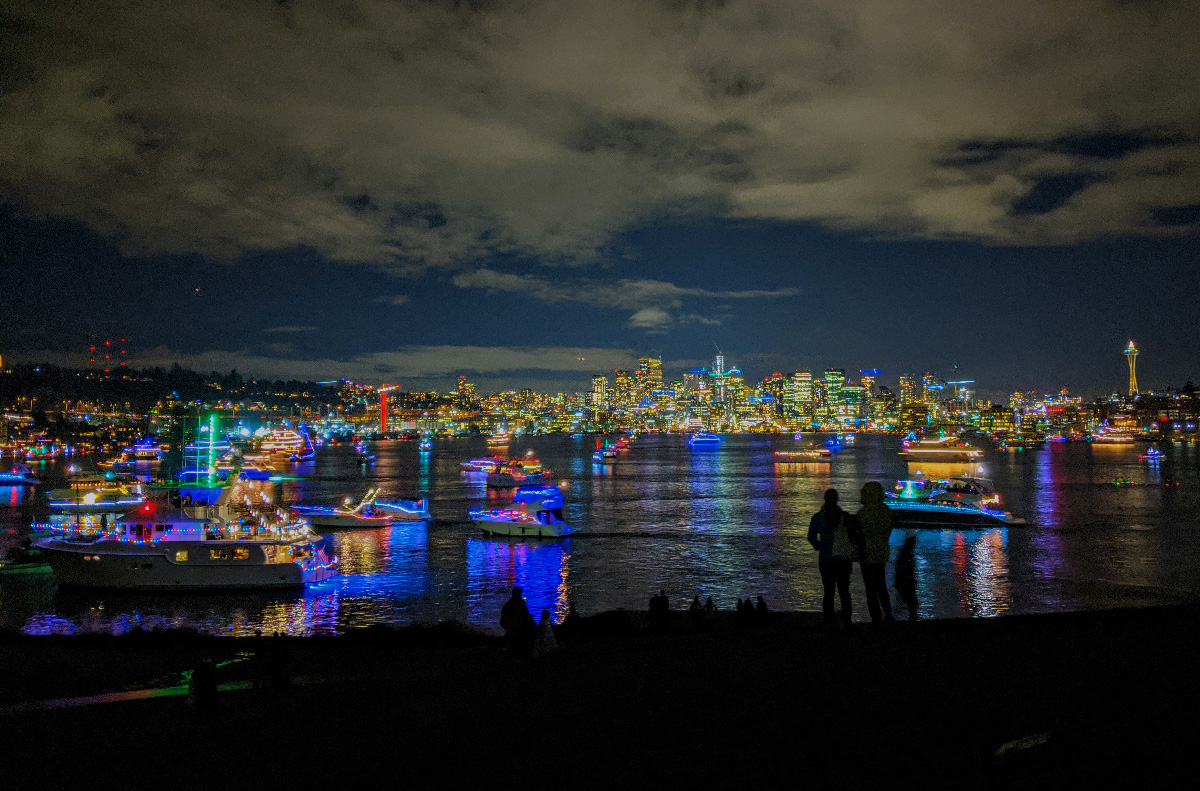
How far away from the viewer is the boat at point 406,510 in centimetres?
5072

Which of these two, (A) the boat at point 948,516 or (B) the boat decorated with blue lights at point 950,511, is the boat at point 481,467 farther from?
(A) the boat at point 948,516

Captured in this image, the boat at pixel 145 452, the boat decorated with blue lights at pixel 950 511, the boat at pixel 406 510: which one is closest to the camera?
the boat decorated with blue lights at pixel 950 511

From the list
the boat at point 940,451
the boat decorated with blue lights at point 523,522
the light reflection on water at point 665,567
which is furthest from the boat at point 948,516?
the boat at point 940,451

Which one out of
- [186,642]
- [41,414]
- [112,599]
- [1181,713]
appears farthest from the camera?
[41,414]

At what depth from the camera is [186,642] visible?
62.2 feet

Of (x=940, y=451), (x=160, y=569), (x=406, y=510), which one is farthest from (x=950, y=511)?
(x=940, y=451)

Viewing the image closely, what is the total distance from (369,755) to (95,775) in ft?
8.60

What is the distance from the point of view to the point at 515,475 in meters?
87.5

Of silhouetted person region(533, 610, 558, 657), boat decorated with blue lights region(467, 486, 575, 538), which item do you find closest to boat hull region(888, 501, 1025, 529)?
boat decorated with blue lights region(467, 486, 575, 538)

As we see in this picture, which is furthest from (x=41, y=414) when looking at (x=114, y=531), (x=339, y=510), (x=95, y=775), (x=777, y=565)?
(x=95, y=775)

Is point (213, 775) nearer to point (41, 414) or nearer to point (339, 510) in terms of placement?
point (339, 510)

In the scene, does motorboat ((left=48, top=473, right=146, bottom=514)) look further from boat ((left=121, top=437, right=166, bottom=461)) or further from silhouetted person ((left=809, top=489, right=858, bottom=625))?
boat ((left=121, top=437, right=166, bottom=461))

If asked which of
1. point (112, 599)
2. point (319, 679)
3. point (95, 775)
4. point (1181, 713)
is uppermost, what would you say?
point (1181, 713)

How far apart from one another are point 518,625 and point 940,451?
139m
